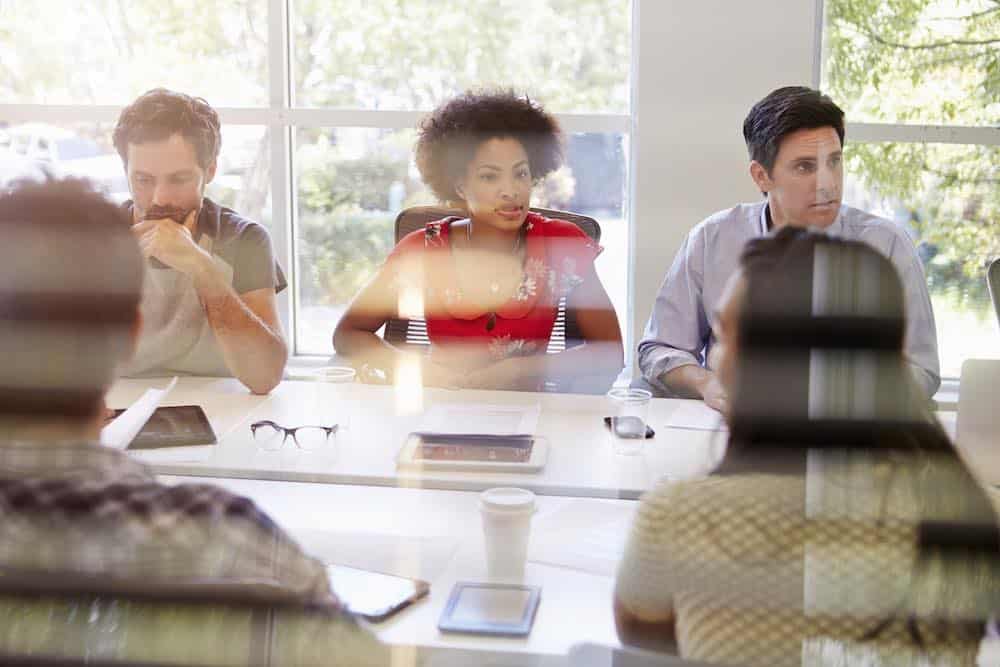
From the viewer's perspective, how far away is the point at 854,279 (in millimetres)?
743

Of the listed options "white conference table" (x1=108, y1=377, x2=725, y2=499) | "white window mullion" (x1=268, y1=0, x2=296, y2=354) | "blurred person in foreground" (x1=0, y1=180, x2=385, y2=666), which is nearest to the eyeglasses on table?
"white conference table" (x1=108, y1=377, x2=725, y2=499)

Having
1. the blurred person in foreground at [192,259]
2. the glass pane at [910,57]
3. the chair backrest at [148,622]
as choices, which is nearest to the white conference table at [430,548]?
the chair backrest at [148,622]

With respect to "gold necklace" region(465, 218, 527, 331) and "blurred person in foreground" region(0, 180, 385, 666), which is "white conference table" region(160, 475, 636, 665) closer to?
"blurred person in foreground" region(0, 180, 385, 666)

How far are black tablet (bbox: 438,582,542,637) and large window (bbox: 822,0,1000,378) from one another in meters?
1.85

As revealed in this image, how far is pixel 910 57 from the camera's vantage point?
268 centimetres

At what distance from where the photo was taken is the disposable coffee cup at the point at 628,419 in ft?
5.22

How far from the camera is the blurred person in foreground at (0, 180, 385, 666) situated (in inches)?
26.4

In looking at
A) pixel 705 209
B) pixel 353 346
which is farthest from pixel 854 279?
pixel 705 209

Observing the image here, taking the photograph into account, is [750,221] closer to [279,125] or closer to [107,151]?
[279,125]

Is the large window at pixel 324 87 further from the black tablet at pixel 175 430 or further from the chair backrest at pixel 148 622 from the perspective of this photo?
the chair backrest at pixel 148 622

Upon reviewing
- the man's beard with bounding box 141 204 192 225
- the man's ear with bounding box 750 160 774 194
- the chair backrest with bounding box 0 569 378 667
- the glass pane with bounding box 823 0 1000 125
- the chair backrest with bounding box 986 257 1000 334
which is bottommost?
the chair backrest with bounding box 0 569 378 667

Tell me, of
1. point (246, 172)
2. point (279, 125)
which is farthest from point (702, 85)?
point (246, 172)

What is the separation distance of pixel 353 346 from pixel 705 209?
3.11ft

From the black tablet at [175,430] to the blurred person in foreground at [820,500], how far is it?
92 cm
